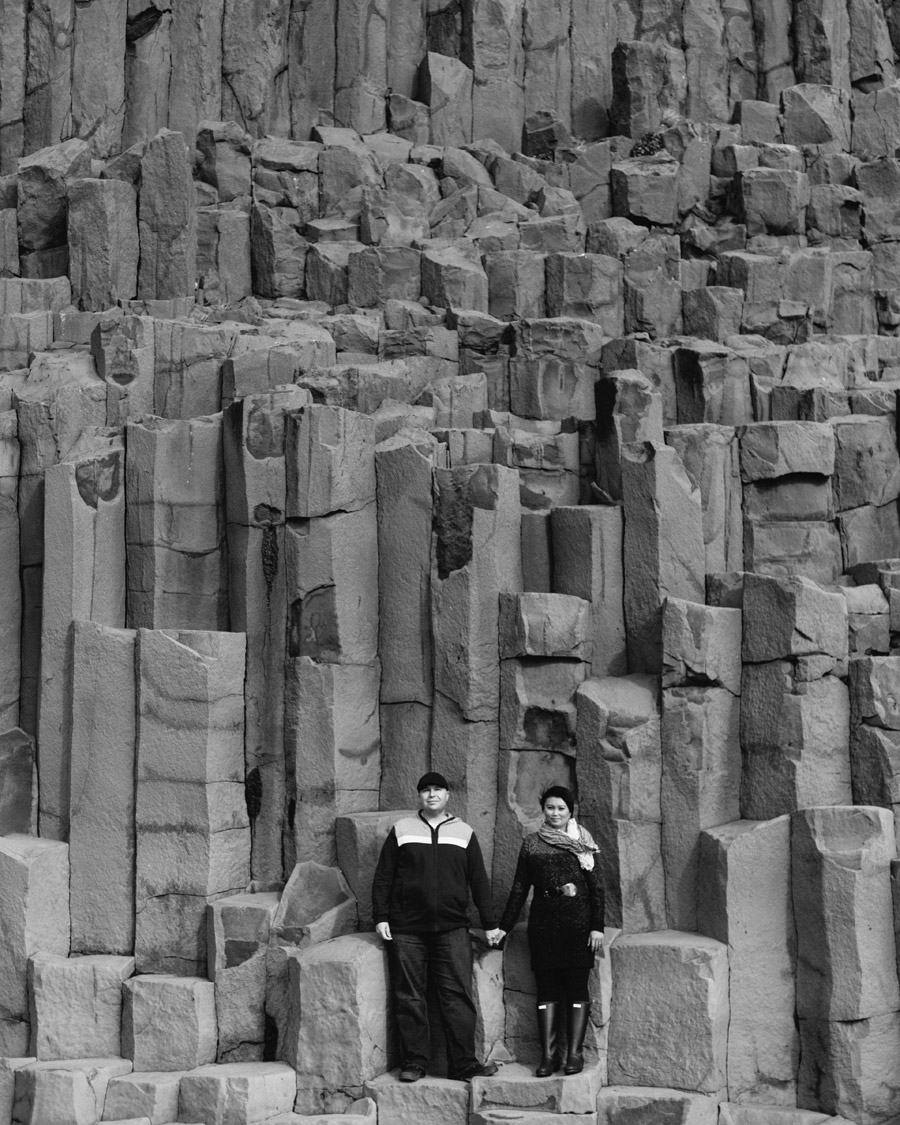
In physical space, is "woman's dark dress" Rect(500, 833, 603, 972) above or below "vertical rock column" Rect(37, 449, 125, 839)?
below

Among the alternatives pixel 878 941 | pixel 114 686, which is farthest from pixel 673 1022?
pixel 114 686

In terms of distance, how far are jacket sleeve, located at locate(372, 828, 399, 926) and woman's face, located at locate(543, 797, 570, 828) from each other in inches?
41.8

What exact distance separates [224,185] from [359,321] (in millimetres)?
3669

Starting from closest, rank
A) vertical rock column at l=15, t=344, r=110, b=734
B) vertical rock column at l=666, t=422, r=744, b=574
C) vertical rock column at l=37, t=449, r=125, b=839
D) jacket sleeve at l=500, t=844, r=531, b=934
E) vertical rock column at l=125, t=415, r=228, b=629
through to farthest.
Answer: jacket sleeve at l=500, t=844, r=531, b=934, vertical rock column at l=37, t=449, r=125, b=839, vertical rock column at l=125, t=415, r=228, b=629, vertical rock column at l=666, t=422, r=744, b=574, vertical rock column at l=15, t=344, r=110, b=734

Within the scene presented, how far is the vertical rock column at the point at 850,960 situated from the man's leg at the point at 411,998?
2637 millimetres

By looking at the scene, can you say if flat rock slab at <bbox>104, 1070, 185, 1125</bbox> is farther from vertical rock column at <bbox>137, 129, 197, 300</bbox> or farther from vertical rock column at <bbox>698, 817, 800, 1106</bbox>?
vertical rock column at <bbox>137, 129, 197, 300</bbox>

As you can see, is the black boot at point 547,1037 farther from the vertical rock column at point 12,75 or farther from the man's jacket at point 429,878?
the vertical rock column at point 12,75

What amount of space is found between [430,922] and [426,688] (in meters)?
1.88

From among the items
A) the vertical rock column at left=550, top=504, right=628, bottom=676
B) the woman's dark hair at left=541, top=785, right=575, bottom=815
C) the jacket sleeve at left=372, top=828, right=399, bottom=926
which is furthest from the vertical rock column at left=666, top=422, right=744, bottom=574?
the jacket sleeve at left=372, top=828, right=399, bottom=926

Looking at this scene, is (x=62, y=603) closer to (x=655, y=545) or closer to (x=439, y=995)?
(x=439, y=995)

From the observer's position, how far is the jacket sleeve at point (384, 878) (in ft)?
37.2

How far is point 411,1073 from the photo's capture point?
36.6 feet

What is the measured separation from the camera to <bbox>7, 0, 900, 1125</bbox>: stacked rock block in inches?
446

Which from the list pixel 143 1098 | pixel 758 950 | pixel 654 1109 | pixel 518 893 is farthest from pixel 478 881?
pixel 143 1098
